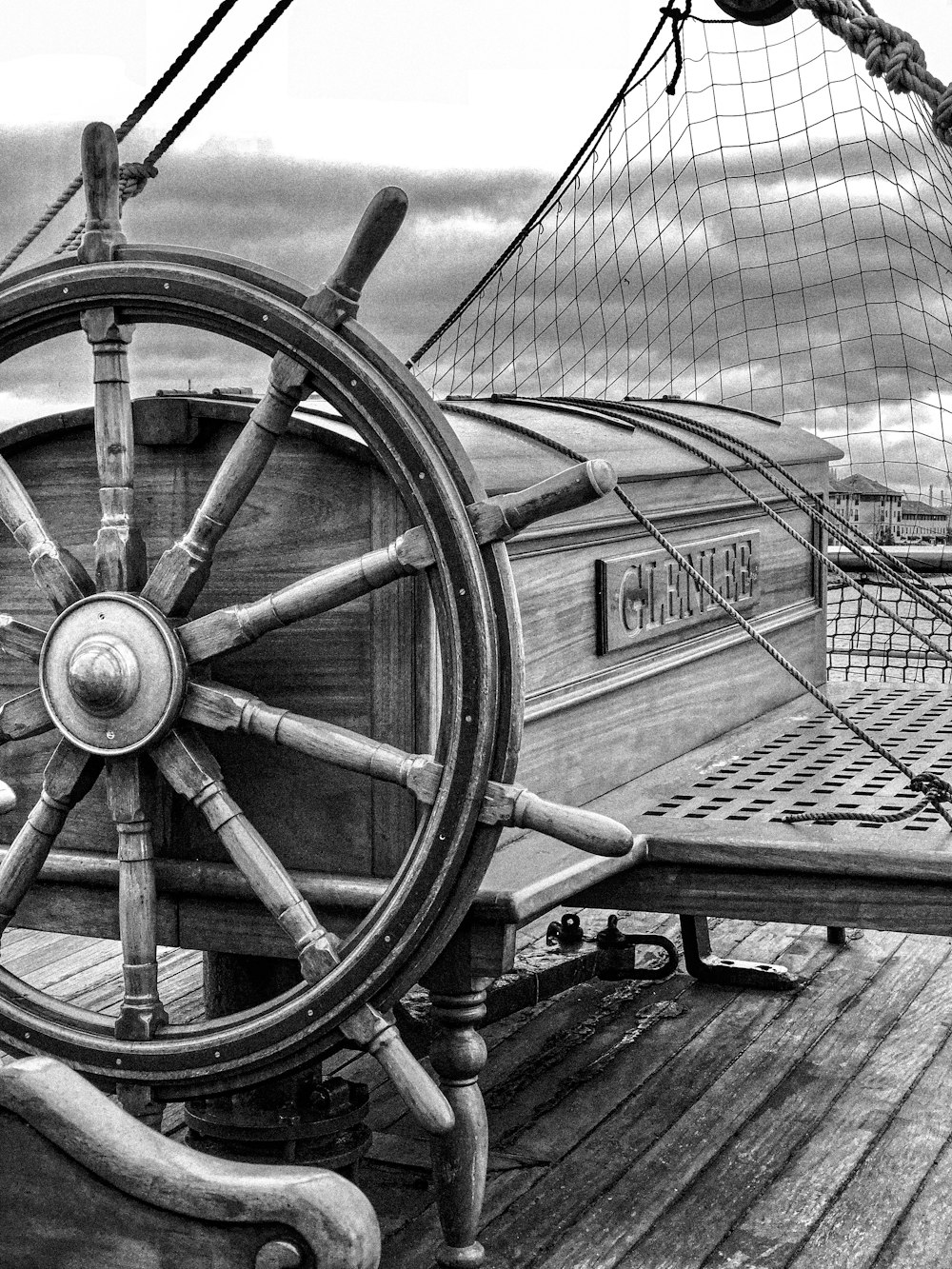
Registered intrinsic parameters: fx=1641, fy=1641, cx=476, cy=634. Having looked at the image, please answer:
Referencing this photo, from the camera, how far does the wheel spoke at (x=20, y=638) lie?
1977 mm

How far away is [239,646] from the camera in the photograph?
1857 millimetres

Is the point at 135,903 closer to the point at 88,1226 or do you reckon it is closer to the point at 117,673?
the point at 117,673

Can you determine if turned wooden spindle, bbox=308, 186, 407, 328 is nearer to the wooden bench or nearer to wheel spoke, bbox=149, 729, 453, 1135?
wheel spoke, bbox=149, 729, 453, 1135

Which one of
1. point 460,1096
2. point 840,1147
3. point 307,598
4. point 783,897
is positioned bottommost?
point 840,1147

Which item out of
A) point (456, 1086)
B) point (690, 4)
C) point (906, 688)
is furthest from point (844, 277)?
point (456, 1086)

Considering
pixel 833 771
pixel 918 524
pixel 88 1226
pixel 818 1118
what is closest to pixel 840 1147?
pixel 818 1118

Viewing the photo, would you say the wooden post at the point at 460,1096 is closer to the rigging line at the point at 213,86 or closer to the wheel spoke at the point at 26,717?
the wheel spoke at the point at 26,717

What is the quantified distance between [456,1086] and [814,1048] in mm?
1292

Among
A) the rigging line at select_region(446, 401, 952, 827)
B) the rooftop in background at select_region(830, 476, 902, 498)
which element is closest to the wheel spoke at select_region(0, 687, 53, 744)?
the rigging line at select_region(446, 401, 952, 827)

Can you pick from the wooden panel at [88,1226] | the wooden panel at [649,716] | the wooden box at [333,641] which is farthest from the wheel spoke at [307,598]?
the wooden panel at [88,1226]

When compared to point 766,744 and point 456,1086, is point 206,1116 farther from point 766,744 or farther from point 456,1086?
point 766,744

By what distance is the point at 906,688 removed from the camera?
137 inches

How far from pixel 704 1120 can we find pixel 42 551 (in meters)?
1.44

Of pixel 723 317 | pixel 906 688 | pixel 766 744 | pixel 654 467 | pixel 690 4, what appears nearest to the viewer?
pixel 654 467
